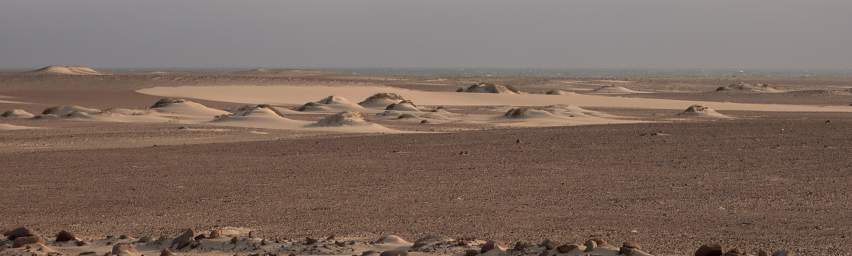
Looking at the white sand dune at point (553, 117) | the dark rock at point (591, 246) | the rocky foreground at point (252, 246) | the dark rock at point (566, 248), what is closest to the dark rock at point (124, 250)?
the rocky foreground at point (252, 246)

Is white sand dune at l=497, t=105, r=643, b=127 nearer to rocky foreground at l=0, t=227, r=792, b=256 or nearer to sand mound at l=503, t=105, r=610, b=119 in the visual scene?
sand mound at l=503, t=105, r=610, b=119

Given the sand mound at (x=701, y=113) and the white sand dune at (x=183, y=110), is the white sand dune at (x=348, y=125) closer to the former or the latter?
the white sand dune at (x=183, y=110)

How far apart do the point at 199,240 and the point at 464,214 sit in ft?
11.5

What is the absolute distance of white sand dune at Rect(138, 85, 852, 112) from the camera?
5256 centimetres

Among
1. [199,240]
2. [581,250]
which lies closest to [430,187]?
[199,240]

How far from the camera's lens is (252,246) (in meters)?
8.48

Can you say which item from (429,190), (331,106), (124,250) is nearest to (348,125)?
(331,106)

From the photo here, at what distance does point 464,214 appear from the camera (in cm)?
1147

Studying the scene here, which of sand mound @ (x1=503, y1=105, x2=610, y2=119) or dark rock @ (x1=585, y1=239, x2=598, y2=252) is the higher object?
dark rock @ (x1=585, y1=239, x2=598, y2=252)

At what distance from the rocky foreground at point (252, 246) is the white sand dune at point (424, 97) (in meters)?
41.2

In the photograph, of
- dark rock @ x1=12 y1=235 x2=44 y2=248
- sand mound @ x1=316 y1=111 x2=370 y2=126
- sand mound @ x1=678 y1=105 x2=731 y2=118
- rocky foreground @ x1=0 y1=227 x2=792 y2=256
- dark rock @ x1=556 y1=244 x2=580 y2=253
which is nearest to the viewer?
dark rock @ x1=556 y1=244 x2=580 y2=253

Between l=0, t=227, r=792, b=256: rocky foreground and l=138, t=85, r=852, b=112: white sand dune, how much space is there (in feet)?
135

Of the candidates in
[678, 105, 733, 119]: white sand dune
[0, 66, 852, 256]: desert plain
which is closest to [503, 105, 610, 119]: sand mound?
[678, 105, 733, 119]: white sand dune

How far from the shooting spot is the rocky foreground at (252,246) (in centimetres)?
787
